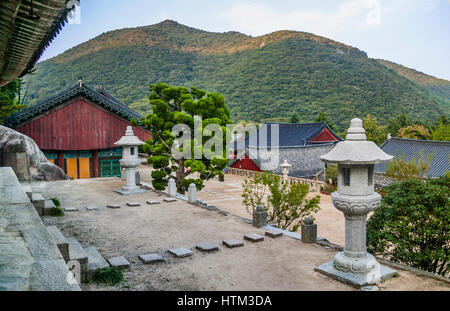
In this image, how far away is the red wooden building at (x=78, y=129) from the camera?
20.6 m

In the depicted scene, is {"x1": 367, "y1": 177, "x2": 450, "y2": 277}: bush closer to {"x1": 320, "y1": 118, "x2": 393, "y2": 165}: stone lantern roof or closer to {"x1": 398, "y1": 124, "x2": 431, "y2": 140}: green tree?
{"x1": 320, "y1": 118, "x2": 393, "y2": 165}: stone lantern roof

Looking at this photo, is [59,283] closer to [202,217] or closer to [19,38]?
[19,38]

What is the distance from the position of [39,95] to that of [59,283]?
66.6m

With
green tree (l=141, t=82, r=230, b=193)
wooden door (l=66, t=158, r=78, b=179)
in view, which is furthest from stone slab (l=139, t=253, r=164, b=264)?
wooden door (l=66, t=158, r=78, b=179)

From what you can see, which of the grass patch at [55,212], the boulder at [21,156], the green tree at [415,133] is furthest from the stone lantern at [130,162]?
the green tree at [415,133]

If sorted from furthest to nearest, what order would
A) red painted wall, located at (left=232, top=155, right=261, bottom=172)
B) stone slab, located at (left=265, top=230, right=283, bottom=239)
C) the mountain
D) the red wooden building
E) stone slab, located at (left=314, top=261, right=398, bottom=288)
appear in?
the mountain < red painted wall, located at (left=232, top=155, right=261, bottom=172) < the red wooden building < stone slab, located at (left=265, top=230, right=283, bottom=239) < stone slab, located at (left=314, top=261, right=398, bottom=288)

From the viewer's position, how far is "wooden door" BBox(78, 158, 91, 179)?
74.3ft

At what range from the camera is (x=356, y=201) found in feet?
19.5

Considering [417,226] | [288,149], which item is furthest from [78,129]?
[417,226]

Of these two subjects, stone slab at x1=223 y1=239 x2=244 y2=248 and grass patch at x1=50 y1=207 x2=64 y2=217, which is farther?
grass patch at x1=50 y1=207 x2=64 y2=217

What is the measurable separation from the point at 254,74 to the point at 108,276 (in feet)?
244

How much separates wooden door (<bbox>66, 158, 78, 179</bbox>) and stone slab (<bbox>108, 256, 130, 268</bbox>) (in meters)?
17.2

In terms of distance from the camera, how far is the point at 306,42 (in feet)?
289

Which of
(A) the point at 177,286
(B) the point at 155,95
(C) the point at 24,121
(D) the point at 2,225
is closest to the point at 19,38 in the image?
(D) the point at 2,225
